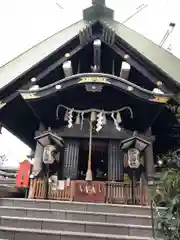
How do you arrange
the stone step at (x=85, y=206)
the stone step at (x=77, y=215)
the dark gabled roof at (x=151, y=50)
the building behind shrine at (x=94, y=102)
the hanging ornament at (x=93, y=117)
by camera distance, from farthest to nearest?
1. the dark gabled roof at (x=151, y=50)
2. the hanging ornament at (x=93, y=117)
3. the building behind shrine at (x=94, y=102)
4. the stone step at (x=85, y=206)
5. the stone step at (x=77, y=215)

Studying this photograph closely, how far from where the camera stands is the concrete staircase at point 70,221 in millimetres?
5434

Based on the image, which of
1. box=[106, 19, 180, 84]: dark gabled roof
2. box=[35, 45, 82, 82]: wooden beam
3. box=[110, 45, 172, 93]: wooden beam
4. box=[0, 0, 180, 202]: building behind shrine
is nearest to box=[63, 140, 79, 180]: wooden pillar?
box=[0, 0, 180, 202]: building behind shrine

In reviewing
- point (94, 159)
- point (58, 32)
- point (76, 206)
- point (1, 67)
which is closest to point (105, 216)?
point (76, 206)

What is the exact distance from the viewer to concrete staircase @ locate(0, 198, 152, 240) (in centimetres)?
543

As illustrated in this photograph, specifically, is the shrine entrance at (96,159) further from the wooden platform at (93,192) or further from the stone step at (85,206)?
the stone step at (85,206)

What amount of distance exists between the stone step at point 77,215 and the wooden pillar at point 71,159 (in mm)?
3151

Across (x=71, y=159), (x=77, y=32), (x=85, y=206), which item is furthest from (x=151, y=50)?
(x=85, y=206)

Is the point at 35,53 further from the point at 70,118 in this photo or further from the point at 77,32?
the point at 70,118

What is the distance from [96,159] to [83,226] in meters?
6.21

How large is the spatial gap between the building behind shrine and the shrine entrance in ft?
0.18

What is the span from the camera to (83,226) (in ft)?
18.9

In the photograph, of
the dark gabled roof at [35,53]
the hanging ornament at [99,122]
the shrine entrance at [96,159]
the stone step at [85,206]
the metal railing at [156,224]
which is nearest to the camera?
the metal railing at [156,224]

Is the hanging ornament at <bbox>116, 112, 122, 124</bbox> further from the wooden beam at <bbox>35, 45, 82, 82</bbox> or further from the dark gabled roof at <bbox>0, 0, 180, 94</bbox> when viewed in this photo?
the wooden beam at <bbox>35, 45, 82, 82</bbox>

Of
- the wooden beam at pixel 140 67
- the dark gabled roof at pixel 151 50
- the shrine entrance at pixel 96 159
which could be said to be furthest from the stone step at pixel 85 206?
the dark gabled roof at pixel 151 50
